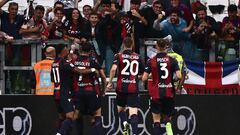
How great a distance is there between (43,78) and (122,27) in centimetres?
229

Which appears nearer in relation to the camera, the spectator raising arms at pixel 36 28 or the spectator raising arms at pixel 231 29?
the spectator raising arms at pixel 36 28

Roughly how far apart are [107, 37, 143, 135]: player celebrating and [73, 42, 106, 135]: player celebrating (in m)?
0.42

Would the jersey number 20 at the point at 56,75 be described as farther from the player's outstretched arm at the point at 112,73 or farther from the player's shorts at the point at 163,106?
the player's shorts at the point at 163,106

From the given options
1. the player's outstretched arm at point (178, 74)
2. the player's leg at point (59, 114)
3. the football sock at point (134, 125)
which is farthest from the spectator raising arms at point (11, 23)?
the player's outstretched arm at point (178, 74)

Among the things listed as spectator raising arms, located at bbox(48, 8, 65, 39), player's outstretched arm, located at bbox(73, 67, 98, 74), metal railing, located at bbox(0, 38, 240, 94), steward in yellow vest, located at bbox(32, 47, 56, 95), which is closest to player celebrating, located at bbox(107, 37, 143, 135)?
player's outstretched arm, located at bbox(73, 67, 98, 74)

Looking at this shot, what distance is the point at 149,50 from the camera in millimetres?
22500

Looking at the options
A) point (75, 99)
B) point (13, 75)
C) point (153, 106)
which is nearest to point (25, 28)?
point (13, 75)

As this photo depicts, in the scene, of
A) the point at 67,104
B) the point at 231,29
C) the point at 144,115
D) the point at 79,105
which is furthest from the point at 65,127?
the point at 231,29

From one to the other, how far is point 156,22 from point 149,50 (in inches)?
29.9

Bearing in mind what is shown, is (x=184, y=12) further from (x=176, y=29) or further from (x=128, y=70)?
(x=128, y=70)

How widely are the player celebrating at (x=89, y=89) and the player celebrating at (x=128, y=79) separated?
0.42m

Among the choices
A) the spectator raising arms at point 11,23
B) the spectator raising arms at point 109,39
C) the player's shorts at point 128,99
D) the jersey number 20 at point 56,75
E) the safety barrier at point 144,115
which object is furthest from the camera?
the spectator raising arms at point 11,23

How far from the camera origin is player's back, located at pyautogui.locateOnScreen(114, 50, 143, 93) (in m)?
20.8

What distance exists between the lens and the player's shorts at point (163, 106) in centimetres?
2033
